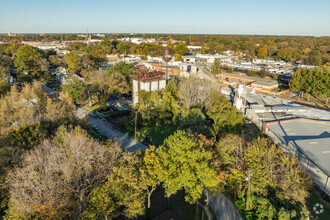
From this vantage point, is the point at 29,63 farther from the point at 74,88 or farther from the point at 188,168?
the point at 188,168

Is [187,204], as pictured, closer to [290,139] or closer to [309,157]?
[309,157]

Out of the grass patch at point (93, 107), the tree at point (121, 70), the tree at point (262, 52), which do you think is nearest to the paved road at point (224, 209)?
the grass patch at point (93, 107)

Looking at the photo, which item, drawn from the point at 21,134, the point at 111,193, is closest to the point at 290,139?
the point at 111,193

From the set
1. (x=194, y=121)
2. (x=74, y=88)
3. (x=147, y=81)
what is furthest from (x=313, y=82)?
(x=74, y=88)

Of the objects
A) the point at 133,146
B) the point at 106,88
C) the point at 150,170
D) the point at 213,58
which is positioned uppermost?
the point at 213,58

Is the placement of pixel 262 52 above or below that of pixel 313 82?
above

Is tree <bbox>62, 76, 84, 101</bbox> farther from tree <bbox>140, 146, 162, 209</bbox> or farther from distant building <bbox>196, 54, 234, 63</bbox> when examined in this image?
distant building <bbox>196, 54, 234, 63</bbox>
